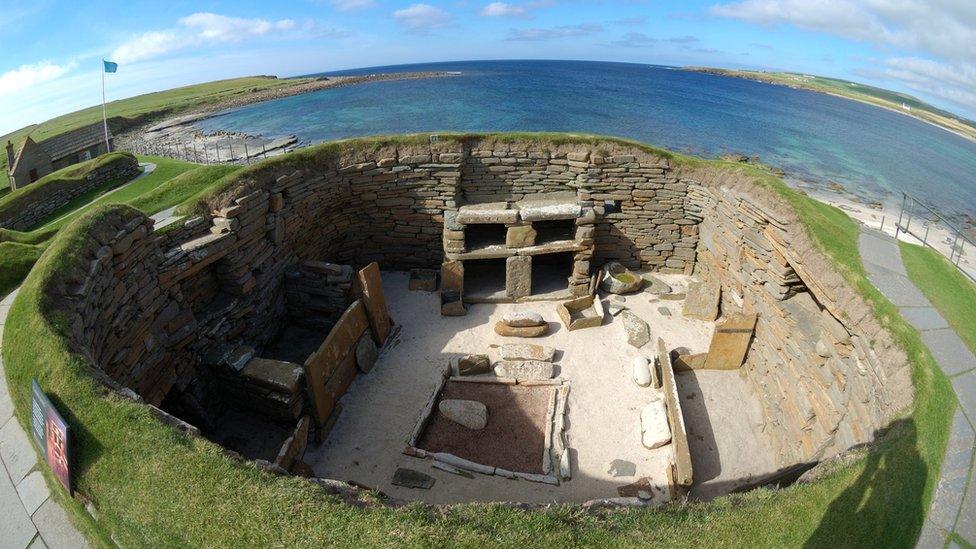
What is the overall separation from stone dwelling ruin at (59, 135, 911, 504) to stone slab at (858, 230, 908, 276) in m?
0.78

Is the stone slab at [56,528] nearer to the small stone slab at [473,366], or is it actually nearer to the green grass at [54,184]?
the small stone slab at [473,366]

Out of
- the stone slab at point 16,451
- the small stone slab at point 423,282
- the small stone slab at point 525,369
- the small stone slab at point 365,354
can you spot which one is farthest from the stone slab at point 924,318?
the stone slab at point 16,451

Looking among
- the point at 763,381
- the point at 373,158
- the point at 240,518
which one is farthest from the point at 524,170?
the point at 240,518

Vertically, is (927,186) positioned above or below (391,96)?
below

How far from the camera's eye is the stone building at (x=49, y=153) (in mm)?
19327

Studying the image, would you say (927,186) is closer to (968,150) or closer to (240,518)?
(968,150)

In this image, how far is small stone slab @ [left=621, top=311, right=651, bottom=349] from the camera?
33.9 feet

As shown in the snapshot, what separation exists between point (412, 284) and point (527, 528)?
910 cm

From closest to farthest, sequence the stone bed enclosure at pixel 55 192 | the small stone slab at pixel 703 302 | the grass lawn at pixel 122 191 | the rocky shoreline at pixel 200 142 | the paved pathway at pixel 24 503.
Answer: the paved pathway at pixel 24 503, the small stone slab at pixel 703 302, the grass lawn at pixel 122 191, the stone bed enclosure at pixel 55 192, the rocky shoreline at pixel 200 142

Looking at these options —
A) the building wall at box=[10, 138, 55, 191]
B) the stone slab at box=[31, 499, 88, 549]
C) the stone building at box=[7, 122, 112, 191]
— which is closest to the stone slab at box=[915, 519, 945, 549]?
the stone slab at box=[31, 499, 88, 549]

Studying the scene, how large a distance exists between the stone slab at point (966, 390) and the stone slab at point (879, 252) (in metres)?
2.57

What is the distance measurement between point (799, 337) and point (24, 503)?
35.6 feet

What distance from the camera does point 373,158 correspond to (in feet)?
41.0

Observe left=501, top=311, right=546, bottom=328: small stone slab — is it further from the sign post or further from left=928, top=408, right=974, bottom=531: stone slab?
the sign post
